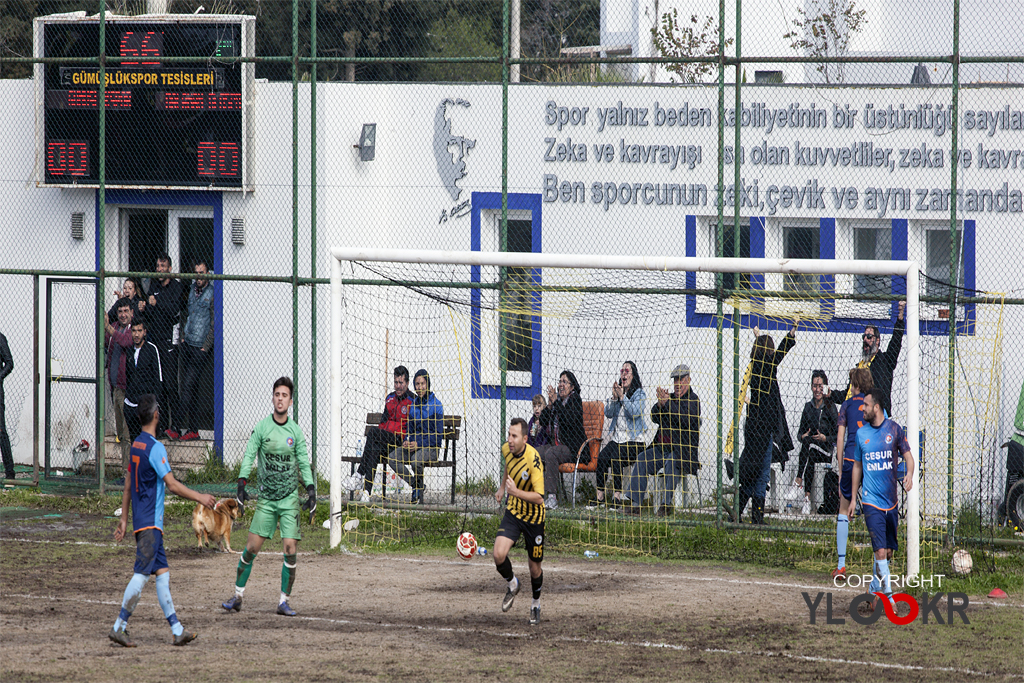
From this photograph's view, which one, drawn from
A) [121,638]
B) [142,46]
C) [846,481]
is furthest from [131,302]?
[846,481]

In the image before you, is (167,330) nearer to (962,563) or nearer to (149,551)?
(149,551)

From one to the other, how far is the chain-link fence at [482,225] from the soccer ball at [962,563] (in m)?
0.78

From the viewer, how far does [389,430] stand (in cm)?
1291

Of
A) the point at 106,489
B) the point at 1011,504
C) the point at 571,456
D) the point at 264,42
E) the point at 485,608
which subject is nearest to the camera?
the point at 485,608

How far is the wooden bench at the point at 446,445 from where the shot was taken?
502 inches

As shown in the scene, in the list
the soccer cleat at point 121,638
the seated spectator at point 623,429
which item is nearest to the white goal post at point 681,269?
the seated spectator at point 623,429

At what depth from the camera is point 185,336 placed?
14414 millimetres

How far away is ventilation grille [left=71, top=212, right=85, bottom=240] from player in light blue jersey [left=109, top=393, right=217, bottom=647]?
7147mm

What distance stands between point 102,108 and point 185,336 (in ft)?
9.10

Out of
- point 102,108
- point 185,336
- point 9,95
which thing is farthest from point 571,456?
point 9,95

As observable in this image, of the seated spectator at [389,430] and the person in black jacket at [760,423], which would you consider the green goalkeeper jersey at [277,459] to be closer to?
the seated spectator at [389,430]

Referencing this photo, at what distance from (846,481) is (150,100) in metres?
8.71

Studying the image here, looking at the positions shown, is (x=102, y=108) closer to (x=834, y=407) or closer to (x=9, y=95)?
(x=9, y=95)

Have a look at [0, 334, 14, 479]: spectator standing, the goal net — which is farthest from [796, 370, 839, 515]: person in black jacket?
[0, 334, 14, 479]: spectator standing
